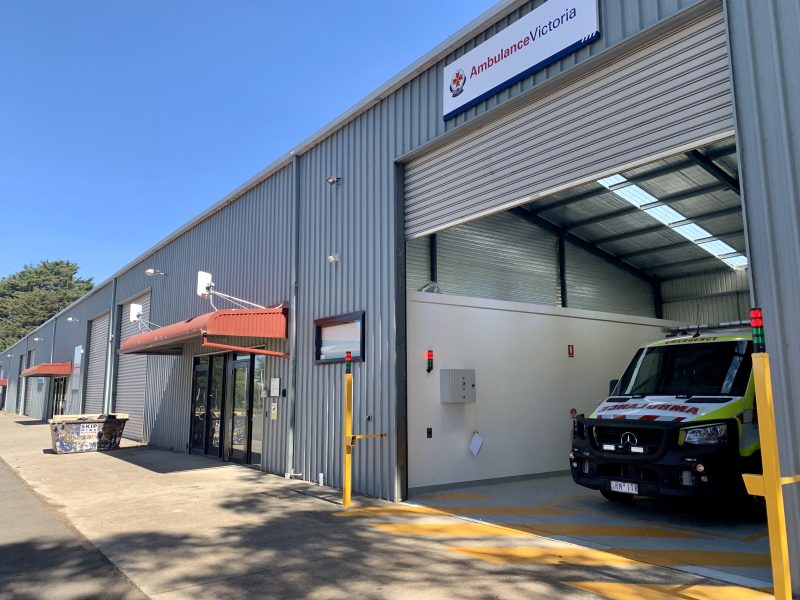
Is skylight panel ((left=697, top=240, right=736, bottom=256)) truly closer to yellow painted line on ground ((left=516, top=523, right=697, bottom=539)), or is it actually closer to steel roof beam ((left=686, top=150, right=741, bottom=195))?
steel roof beam ((left=686, top=150, right=741, bottom=195))

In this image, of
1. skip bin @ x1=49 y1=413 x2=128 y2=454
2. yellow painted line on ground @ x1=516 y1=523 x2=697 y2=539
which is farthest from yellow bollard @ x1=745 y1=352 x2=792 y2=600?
skip bin @ x1=49 y1=413 x2=128 y2=454

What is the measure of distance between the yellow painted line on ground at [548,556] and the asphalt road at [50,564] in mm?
3158

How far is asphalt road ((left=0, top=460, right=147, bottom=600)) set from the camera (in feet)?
16.2

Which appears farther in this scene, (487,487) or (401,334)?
(487,487)

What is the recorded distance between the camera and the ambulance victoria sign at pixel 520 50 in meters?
6.59

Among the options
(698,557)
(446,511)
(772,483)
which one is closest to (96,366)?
(446,511)

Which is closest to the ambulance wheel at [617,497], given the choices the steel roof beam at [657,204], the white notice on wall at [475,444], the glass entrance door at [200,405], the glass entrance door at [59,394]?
the white notice on wall at [475,444]

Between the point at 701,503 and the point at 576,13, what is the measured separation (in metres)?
6.63

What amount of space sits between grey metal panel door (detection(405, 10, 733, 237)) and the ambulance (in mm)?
3021

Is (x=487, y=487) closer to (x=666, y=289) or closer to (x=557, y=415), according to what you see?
(x=557, y=415)

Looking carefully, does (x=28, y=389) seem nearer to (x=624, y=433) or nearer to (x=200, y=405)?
(x=200, y=405)

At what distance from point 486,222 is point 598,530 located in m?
8.60

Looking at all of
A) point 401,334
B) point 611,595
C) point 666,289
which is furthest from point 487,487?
point 666,289

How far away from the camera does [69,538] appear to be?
22.1 ft
